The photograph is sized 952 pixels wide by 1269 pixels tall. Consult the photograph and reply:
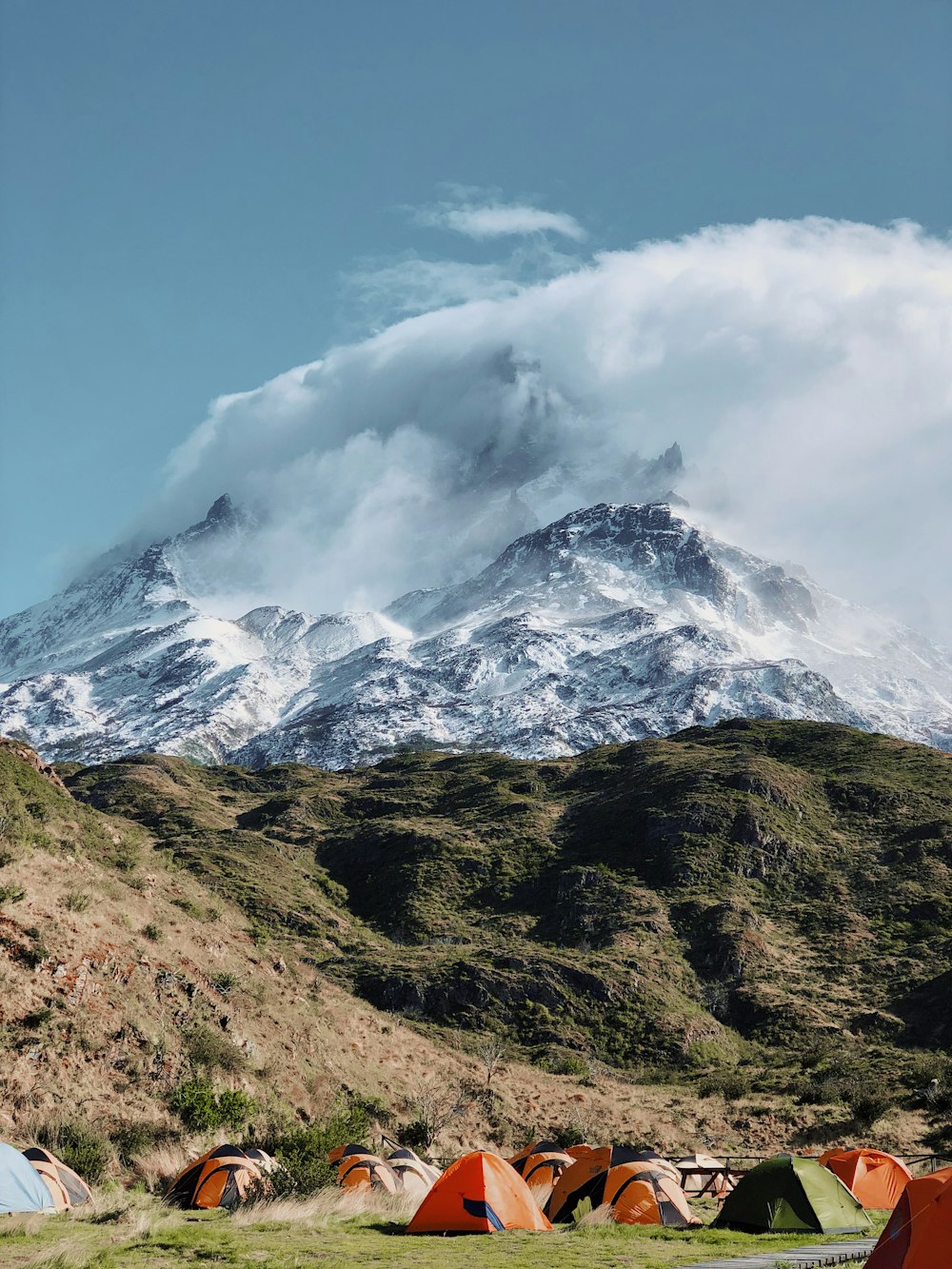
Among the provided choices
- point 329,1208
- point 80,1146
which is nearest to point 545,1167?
point 329,1208

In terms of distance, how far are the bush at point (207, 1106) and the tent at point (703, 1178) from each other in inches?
564

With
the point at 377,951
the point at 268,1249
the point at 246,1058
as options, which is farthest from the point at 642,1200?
the point at 377,951

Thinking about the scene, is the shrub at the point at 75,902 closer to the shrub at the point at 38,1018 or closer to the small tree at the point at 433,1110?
the shrub at the point at 38,1018

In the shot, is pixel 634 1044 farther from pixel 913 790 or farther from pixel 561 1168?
pixel 913 790

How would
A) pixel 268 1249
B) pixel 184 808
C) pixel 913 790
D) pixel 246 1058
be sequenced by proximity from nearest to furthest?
pixel 268 1249, pixel 246 1058, pixel 913 790, pixel 184 808

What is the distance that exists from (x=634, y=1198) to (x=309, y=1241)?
1086 centimetres

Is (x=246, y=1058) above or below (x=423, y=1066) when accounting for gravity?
above

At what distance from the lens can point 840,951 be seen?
7644 cm

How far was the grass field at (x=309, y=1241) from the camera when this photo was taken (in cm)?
1510

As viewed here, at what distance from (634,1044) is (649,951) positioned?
41.1 feet

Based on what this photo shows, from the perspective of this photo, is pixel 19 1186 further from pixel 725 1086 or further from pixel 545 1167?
pixel 725 1086

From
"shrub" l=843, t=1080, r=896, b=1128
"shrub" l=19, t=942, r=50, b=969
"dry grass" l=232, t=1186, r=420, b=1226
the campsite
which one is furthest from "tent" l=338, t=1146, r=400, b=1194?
"shrub" l=843, t=1080, r=896, b=1128

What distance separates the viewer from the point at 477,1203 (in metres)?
21.0

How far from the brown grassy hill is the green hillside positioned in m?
0.32
